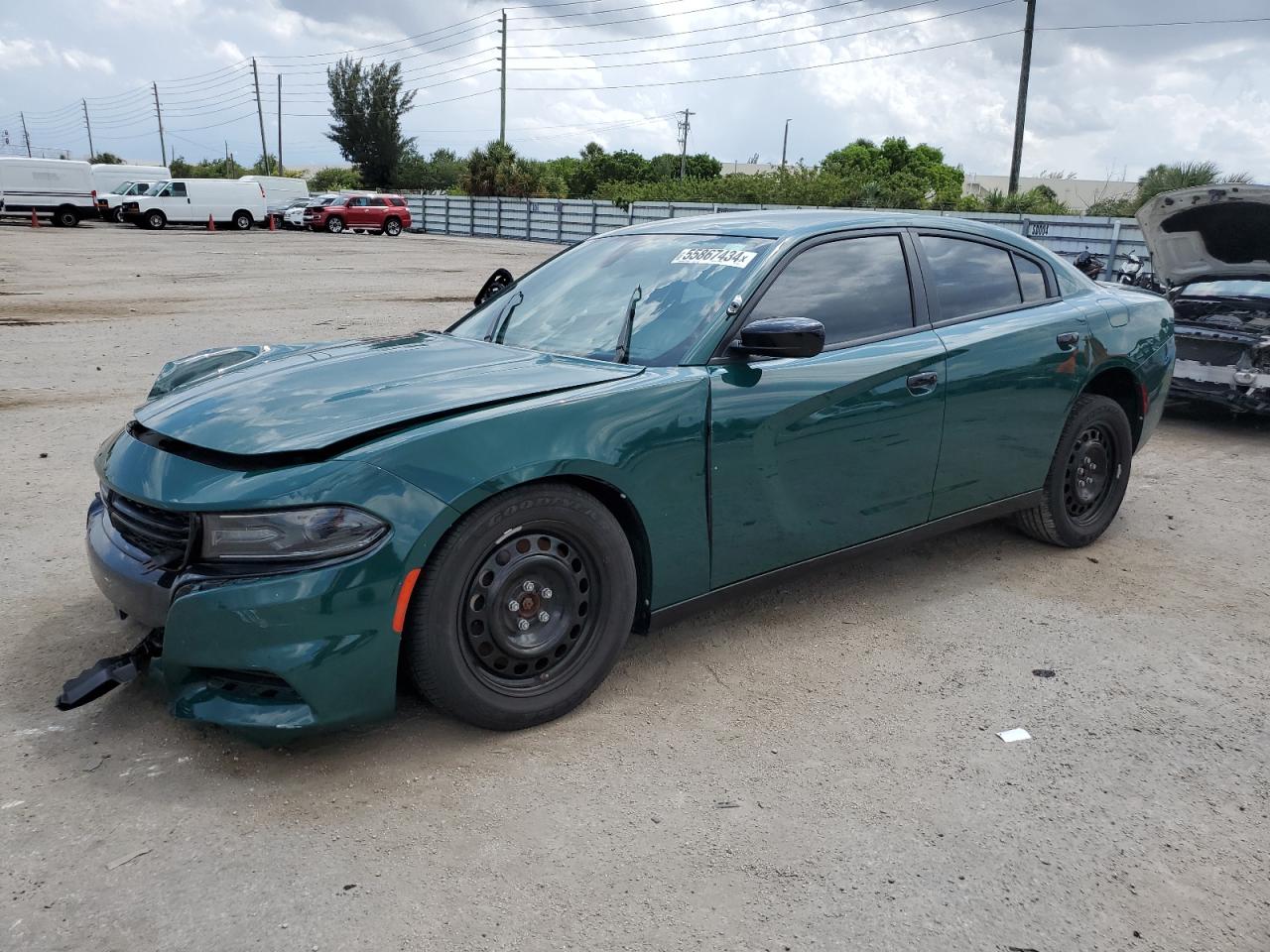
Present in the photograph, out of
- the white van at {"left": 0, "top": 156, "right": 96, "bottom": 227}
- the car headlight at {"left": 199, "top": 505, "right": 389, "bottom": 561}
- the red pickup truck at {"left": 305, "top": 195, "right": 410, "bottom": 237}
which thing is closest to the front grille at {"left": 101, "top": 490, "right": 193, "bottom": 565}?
the car headlight at {"left": 199, "top": 505, "right": 389, "bottom": 561}

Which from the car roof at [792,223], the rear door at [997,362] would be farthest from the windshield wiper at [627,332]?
the rear door at [997,362]

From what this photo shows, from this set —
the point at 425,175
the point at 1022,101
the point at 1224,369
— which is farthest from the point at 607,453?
the point at 425,175

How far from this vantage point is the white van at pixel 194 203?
123 ft

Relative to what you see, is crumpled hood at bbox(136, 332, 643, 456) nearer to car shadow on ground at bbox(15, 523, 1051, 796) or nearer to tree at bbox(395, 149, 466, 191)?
car shadow on ground at bbox(15, 523, 1051, 796)

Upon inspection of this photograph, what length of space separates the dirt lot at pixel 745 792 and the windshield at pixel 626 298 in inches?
45.4

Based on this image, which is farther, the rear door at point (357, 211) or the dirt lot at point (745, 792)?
the rear door at point (357, 211)

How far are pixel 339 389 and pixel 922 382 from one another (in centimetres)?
213

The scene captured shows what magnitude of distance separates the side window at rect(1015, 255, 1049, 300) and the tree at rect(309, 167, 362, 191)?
71.8m

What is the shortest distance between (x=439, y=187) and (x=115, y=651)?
7026cm

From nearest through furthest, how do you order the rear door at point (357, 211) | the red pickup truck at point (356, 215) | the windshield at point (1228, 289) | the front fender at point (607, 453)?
the front fender at point (607, 453) < the windshield at point (1228, 289) < the red pickup truck at point (356, 215) < the rear door at point (357, 211)

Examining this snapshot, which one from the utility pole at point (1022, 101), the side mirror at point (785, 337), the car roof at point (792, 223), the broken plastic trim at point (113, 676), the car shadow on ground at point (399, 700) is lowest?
the car shadow on ground at point (399, 700)

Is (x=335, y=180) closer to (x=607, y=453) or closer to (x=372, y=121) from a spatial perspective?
(x=372, y=121)

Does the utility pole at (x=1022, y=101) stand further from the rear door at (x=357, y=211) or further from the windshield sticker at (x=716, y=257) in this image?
the windshield sticker at (x=716, y=257)

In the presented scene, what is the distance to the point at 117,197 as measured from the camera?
38.9 m
